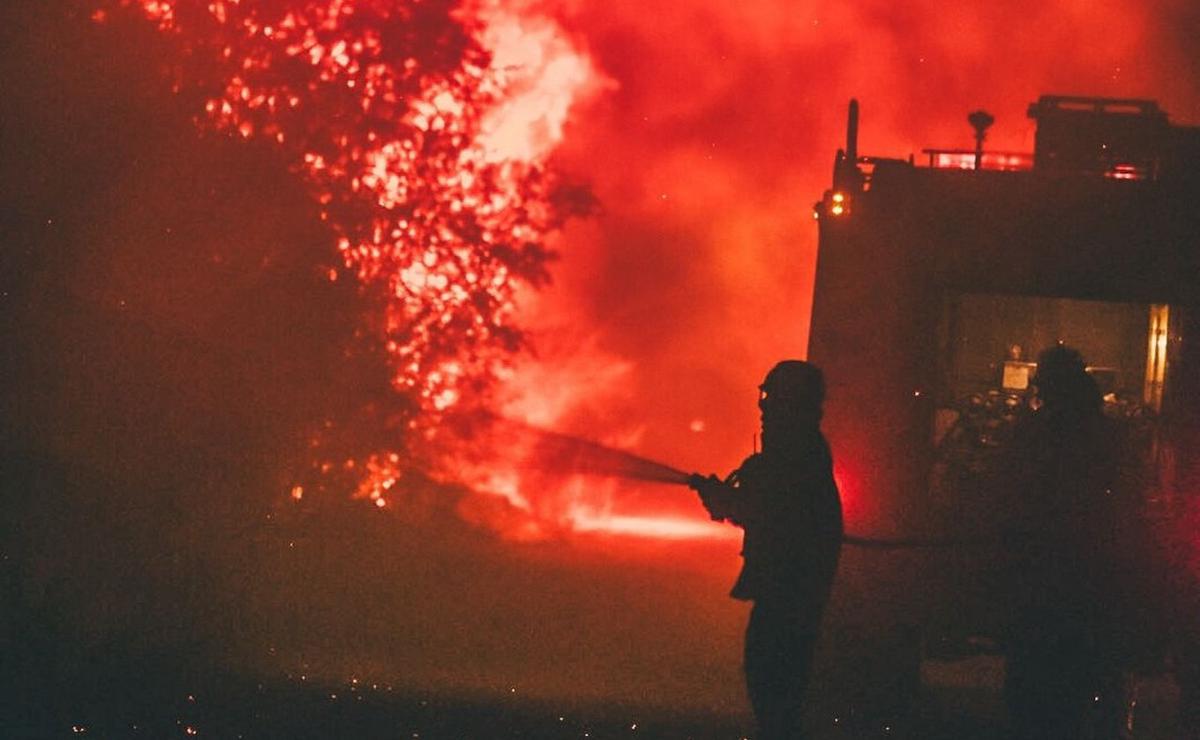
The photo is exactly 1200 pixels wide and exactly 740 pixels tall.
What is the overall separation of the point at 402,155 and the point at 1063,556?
656cm

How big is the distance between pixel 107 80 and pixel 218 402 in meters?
2.23

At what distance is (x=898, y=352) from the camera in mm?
9219

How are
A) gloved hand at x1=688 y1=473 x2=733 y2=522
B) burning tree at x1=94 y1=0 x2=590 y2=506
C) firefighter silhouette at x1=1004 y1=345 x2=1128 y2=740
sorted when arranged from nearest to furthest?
gloved hand at x1=688 y1=473 x2=733 y2=522 → firefighter silhouette at x1=1004 y1=345 x2=1128 y2=740 → burning tree at x1=94 y1=0 x2=590 y2=506

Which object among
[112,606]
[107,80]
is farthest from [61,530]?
[107,80]

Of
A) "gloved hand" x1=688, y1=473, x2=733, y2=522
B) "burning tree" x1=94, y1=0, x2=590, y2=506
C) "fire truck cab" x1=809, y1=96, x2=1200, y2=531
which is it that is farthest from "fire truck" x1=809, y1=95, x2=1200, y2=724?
"burning tree" x1=94, y1=0, x2=590, y2=506

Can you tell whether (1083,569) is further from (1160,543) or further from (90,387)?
(90,387)

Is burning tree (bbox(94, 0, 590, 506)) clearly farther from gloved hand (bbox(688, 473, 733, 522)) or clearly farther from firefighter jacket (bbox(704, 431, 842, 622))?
firefighter jacket (bbox(704, 431, 842, 622))

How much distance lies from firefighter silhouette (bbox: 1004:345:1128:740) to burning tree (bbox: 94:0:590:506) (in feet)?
18.2

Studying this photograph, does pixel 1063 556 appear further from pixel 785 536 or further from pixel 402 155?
pixel 402 155

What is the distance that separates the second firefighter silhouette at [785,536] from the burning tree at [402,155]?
4.92 metres

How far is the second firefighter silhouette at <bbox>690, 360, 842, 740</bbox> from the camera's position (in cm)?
610

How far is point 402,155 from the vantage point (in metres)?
11.4

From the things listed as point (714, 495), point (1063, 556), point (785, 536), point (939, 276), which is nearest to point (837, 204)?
point (939, 276)

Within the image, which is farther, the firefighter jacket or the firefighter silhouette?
the firefighter silhouette
